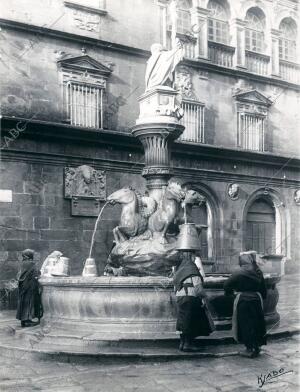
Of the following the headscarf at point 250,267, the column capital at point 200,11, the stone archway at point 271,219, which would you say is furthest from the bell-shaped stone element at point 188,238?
the column capital at point 200,11

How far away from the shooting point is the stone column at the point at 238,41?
20531 mm

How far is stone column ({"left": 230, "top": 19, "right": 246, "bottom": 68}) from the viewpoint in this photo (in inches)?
808

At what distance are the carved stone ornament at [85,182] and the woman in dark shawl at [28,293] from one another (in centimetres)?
547

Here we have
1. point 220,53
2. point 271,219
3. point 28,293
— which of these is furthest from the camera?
point 271,219

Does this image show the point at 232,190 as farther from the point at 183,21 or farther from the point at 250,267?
the point at 250,267

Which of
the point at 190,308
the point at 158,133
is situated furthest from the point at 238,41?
the point at 190,308

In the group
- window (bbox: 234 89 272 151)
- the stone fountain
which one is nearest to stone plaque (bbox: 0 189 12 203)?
the stone fountain

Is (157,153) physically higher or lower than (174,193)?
higher

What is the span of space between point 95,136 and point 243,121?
22.5ft

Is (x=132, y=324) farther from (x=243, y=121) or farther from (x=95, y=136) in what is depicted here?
(x=243, y=121)

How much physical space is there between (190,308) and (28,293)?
411 centimetres

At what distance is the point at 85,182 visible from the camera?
1597 cm

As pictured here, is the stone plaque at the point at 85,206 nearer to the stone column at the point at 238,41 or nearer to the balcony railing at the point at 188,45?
the balcony railing at the point at 188,45

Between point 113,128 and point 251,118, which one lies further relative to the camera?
point 251,118
